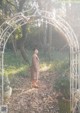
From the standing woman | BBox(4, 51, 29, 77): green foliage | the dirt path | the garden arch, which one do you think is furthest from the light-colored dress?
BBox(4, 51, 29, 77): green foliage

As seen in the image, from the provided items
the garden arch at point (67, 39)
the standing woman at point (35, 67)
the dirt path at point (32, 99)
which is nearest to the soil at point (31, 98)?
the dirt path at point (32, 99)

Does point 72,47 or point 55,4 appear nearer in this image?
point 72,47

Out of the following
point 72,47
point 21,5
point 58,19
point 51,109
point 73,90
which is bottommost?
point 51,109

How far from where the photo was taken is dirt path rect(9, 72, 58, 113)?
991 cm

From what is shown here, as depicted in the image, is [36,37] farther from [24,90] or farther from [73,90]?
[73,90]

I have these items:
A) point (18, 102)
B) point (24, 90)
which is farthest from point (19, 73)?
point (18, 102)

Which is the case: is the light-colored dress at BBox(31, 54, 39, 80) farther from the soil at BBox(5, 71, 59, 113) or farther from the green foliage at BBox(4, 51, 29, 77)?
the green foliage at BBox(4, 51, 29, 77)

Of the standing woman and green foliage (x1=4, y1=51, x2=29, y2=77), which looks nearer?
the standing woman

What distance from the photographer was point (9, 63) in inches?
636

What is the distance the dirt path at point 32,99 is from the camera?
9.91 m

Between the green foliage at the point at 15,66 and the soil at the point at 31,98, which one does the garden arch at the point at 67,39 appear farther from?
the green foliage at the point at 15,66

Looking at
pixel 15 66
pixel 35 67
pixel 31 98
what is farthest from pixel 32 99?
pixel 15 66

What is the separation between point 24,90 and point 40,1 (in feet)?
21.5

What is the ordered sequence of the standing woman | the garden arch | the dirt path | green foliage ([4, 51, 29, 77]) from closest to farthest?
the garden arch → the dirt path → the standing woman → green foliage ([4, 51, 29, 77])
